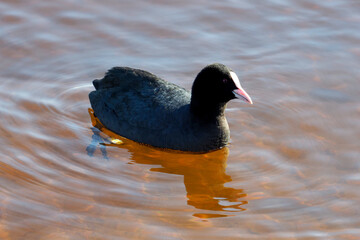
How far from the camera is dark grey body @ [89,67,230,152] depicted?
6254 mm

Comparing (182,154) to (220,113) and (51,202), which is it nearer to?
(220,113)

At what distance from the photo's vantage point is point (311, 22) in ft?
28.6

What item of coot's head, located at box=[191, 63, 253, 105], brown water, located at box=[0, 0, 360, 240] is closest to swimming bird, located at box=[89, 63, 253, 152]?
coot's head, located at box=[191, 63, 253, 105]

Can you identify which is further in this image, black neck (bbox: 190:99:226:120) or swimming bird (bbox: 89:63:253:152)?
black neck (bbox: 190:99:226:120)

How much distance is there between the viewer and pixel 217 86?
6.07m

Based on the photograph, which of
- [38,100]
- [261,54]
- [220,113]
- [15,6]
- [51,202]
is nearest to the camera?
[51,202]

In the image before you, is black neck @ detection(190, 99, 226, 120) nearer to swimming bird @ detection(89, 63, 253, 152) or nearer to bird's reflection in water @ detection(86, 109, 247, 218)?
swimming bird @ detection(89, 63, 253, 152)

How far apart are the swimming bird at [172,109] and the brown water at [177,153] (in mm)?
175

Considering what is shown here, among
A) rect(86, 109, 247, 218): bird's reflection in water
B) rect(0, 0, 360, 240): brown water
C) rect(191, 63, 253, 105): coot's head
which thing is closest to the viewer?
rect(0, 0, 360, 240): brown water

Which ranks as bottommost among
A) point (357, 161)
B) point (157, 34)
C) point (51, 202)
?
point (51, 202)

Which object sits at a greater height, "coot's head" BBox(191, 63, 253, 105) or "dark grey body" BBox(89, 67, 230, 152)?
"coot's head" BBox(191, 63, 253, 105)

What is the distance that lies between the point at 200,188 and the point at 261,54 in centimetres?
283

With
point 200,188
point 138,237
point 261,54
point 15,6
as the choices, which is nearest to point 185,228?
point 138,237

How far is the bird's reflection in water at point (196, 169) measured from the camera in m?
5.51
